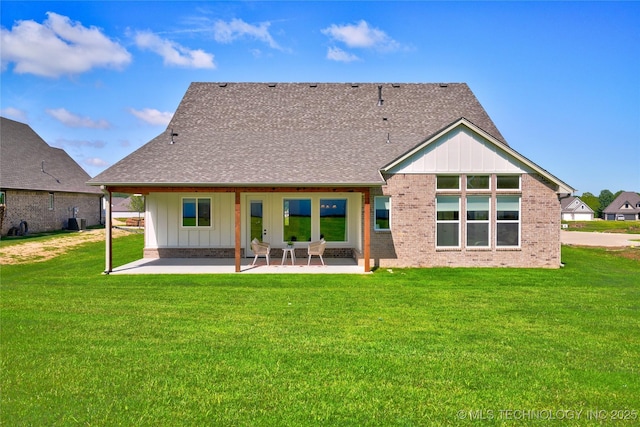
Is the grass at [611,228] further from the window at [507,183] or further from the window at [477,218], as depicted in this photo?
the window at [477,218]

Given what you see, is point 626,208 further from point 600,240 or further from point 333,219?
point 333,219

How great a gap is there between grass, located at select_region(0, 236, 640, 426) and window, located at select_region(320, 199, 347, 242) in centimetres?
582

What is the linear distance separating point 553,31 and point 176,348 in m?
14.6

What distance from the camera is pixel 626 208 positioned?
296 ft

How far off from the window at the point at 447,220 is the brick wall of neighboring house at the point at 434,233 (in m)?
0.17

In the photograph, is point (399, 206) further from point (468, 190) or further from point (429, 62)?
point (429, 62)

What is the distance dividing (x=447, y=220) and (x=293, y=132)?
7.40 metres

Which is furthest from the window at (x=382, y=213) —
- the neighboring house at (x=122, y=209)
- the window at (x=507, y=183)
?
the neighboring house at (x=122, y=209)

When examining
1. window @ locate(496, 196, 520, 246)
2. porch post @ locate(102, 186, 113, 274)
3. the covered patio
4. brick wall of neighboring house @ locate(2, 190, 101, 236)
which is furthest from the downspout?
brick wall of neighboring house @ locate(2, 190, 101, 236)

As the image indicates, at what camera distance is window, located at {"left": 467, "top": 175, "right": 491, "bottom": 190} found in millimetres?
14438

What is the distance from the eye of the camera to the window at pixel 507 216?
47.5ft

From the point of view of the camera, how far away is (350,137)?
17375mm

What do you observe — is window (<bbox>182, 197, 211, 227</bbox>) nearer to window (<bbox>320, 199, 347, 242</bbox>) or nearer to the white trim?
window (<bbox>320, 199, 347, 242</bbox>)

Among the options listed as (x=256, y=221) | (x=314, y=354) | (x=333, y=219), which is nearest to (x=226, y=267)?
(x=256, y=221)
